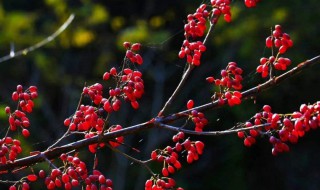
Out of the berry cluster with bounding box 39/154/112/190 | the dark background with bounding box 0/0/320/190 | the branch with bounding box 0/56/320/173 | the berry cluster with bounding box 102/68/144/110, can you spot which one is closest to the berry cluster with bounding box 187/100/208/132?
the branch with bounding box 0/56/320/173

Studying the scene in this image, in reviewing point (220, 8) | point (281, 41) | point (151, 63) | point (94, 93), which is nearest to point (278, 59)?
point (281, 41)

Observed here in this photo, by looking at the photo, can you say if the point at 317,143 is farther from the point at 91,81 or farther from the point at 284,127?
the point at 284,127

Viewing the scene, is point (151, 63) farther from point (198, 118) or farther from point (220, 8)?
point (198, 118)

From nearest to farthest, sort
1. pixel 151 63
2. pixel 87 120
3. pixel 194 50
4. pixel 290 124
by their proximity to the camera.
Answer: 1. pixel 290 124
2. pixel 87 120
3. pixel 194 50
4. pixel 151 63

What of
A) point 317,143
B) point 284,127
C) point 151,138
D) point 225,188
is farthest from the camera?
point 317,143

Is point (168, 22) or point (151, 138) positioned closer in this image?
point (151, 138)

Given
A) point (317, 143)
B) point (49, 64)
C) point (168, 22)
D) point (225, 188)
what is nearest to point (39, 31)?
point (49, 64)

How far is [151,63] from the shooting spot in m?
6.82

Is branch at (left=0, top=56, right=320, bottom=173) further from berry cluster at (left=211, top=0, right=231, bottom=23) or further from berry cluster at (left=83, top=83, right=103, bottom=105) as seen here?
berry cluster at (left=211, top=0, right=231, bottom=23)

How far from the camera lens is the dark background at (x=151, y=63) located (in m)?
6.56

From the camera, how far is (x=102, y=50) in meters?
6.93

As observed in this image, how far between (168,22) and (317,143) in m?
2.10

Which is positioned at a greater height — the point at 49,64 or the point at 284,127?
the point at 49,64

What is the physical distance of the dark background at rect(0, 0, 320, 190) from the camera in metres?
6.56
